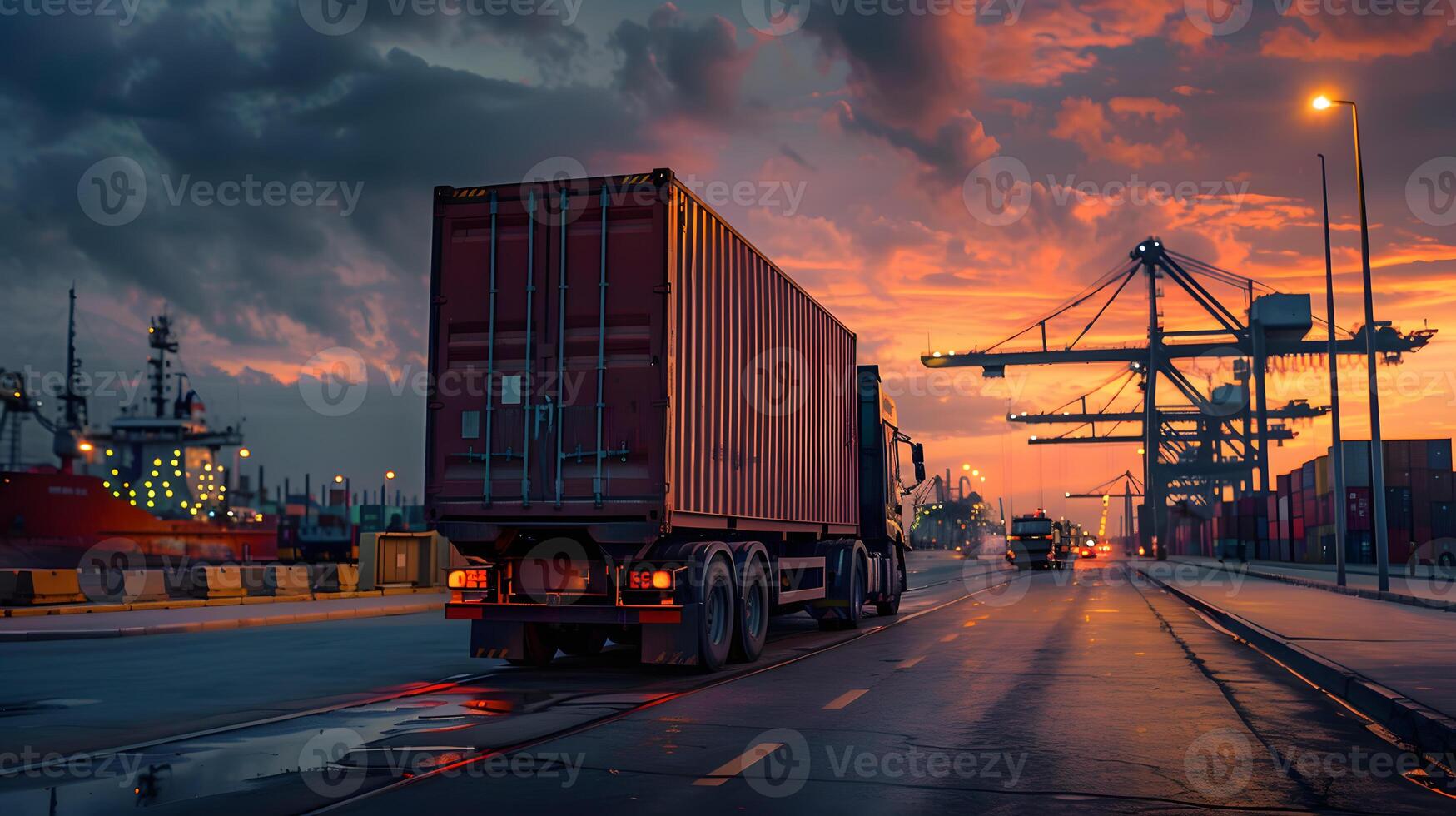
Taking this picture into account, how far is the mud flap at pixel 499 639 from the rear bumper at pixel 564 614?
0.28 metres

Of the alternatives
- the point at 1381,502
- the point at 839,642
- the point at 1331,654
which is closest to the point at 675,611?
the point at 839,642

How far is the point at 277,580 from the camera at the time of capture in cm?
3272

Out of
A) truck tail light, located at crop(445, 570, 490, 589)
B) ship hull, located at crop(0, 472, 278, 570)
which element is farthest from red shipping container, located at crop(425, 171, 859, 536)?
ship hull, located at crop(0, 472, 278, 570)

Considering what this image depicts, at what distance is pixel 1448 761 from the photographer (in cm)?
827

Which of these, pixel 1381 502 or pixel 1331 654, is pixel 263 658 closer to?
pixel 1331 654

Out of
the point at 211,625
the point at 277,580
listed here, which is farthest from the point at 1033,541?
the point at 211,625

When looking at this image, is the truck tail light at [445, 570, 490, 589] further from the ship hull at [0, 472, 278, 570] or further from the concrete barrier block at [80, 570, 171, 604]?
the ship hull at [0, 472, 278, 570]

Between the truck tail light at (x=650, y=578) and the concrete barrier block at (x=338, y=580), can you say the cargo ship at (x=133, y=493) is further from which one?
the truck tail light at (x=650, y=578)

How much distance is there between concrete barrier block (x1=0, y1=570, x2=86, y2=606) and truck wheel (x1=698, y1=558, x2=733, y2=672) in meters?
18.4

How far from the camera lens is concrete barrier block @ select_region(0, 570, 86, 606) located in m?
26.1

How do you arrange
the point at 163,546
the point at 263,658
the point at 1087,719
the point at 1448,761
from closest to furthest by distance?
the point at 1448,761 → the point at 1087,719 → the point at 263,658 → the point at 163,546

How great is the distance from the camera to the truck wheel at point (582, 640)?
15.1m

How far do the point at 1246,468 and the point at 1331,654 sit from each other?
289ft

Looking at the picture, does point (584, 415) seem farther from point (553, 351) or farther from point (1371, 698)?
point (1371, 698)
